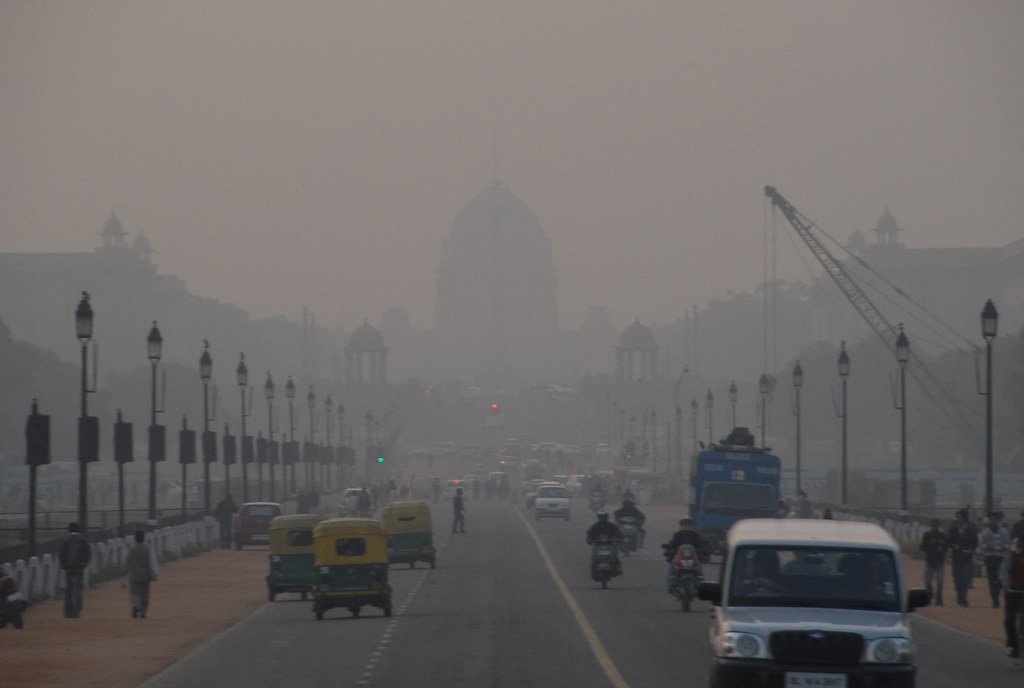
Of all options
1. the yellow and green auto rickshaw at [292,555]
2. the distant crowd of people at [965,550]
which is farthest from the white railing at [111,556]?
the distant crowd of people at [965,550]

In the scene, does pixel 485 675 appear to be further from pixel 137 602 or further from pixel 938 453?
pixel 938 453

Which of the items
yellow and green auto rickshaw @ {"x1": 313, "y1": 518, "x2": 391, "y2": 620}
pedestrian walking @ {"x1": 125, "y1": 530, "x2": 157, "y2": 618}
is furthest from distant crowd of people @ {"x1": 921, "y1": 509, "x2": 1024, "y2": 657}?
pedestrian walking @ {"x1": 125, "y1": 530, "x2": 157, "y2": 618}

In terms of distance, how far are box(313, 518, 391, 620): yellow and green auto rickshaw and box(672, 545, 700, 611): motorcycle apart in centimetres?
548

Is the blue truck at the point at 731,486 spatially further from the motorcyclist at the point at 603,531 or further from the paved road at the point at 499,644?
the motorcyclist at the point at 603,531

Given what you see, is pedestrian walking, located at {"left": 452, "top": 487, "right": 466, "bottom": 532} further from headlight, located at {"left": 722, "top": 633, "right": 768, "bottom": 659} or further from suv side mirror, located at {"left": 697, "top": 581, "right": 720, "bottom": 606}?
headlight, located at {"left": 722, "top": 633, "right": 768, "bottom": 659}

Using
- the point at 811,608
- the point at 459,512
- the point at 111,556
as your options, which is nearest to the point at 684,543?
the point at 811,608

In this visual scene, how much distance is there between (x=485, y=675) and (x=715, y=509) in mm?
31171

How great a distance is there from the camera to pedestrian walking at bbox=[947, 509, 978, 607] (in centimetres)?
4075

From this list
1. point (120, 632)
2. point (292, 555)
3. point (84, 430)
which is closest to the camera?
point (120, 632)

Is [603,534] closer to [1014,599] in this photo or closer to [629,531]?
[629,531]

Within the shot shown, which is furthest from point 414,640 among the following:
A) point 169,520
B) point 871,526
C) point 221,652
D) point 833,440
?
point 833,440

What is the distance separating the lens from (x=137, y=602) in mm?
38125

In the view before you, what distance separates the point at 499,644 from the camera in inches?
1203

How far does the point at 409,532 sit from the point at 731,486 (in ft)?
30.1
